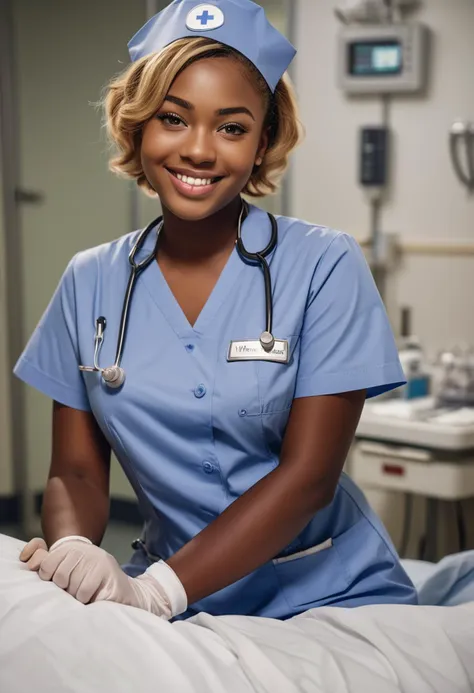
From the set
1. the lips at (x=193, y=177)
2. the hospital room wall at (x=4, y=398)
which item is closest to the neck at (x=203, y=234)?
the lips at (x=193, y=177)

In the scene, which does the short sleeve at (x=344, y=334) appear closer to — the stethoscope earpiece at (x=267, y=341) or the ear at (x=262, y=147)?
the stethoscope earpiece at (x=267, y=341)

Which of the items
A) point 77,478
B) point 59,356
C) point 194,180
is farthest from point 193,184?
point 77,478

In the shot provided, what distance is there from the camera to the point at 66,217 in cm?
352

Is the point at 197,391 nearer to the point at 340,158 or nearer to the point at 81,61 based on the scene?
the point at 340,158

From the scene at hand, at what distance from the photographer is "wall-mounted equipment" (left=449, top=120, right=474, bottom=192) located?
2689 mm

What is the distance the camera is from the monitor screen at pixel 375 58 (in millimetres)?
2723

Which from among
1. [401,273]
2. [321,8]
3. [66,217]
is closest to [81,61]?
[66,217]

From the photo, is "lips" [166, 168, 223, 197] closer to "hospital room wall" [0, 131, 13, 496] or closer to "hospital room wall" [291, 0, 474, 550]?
"hospital room wall" [291, 0, 474, 550]

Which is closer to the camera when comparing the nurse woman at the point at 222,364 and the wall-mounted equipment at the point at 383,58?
the nurse woman at the point at 222,364

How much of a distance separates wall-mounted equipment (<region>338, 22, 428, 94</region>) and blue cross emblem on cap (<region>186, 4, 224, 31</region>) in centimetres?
157

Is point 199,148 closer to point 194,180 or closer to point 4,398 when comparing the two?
point 194,180

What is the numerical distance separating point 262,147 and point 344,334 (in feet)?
→ 0.99

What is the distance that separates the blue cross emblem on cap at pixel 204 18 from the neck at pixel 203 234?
0.25m

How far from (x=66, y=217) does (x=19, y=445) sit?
0.87 metres
